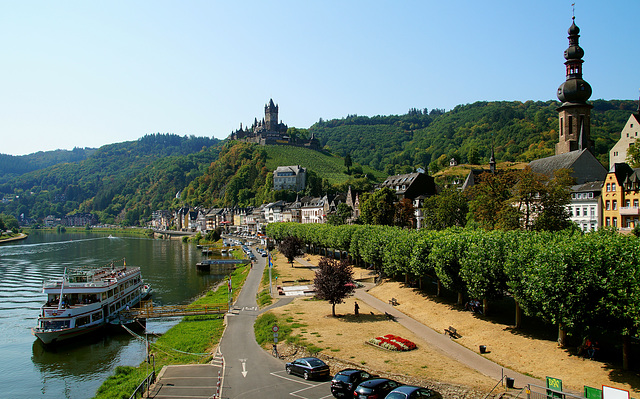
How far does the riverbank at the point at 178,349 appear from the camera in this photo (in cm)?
2848

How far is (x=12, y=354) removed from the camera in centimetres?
3853

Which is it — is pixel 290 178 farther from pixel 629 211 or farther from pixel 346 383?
pixel 346 383

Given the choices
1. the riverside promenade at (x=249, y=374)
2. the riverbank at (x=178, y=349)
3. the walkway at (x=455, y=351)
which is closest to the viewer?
the riverside promenade at (x=249, y=374)

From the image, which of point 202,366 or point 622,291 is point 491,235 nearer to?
point 622,291

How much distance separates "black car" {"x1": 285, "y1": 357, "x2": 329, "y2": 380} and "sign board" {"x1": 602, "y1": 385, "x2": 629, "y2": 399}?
13.6 m

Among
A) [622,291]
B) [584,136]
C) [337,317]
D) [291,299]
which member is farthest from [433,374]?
[584,136]

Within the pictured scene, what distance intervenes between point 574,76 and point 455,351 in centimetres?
8014

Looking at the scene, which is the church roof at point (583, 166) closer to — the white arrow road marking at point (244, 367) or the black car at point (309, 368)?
the black car at point (309, 368)

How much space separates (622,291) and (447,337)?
13.1 m

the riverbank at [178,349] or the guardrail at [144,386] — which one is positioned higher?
the guardrail at [144,386]

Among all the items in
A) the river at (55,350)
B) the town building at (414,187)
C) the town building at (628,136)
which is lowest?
the river at (55,350)

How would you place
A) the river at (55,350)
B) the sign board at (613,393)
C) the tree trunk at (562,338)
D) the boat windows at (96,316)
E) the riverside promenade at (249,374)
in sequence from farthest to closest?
the boat windows at (96,316) → the river at (55,350) → the tree trunk at (562,338) → the riverside promenade at (249,374) → the sign board at (613,393)

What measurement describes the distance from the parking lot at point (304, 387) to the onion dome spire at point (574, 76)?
285 ft

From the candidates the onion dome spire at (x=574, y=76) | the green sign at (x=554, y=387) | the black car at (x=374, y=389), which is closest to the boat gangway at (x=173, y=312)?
the black car at (x=374, y=389)
